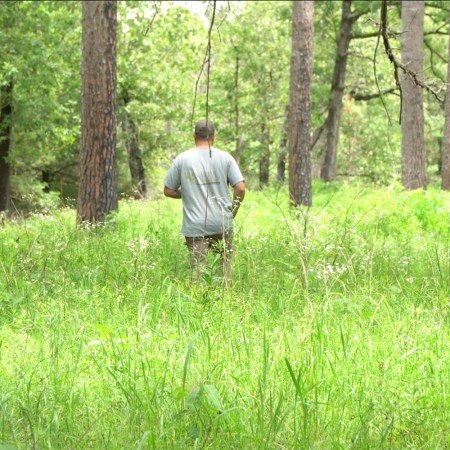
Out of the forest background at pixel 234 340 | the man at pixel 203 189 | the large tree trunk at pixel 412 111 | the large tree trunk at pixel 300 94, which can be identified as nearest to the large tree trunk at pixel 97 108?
the forest background at pixel 234 340

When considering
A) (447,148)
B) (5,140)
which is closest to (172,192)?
(447,148)

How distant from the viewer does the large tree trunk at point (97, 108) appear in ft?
34.3

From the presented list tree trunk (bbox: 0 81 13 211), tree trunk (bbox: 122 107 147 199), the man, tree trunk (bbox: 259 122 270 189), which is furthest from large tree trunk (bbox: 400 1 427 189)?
tree trunk (bbox: 122 107 147 199)

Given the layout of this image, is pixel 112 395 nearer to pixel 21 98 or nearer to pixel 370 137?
pixel 21 98

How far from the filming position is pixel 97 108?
10.5 meters

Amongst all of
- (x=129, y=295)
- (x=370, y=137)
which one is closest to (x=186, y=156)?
(x=129, y=295)

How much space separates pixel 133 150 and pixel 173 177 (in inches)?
1155

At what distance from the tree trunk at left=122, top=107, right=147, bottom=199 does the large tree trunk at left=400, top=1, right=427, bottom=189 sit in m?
18.1

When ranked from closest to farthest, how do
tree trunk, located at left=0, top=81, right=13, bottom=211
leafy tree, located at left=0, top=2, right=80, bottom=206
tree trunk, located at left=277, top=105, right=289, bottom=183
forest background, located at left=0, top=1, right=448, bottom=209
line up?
leafy tree, located at left=0, top=2, right=80, bottom=206 → forest background, located at left=0, top=1, right=448, bottom=209 → tree trunk, located at left=0, top=81, right=13, bottom=211 → tree trunk, located at left=277, top=105, right=289, bottom=183

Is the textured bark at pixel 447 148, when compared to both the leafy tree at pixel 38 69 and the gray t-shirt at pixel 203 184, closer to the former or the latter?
the gray t-shirt at pixel 203 184

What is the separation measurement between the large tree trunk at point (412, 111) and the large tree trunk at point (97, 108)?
343 inches

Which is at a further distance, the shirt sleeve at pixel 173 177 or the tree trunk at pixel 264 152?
the tree trunk at pixel 264 152

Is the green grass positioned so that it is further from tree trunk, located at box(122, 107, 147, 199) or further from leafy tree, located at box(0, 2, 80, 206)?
tree trunk, located at box(122, 107, 147, 199)

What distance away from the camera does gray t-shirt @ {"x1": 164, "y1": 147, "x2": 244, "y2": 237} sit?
6535 mm
